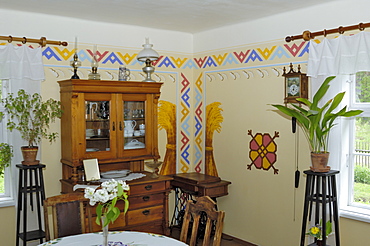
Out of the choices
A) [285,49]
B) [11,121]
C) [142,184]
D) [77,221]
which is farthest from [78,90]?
[285,49]

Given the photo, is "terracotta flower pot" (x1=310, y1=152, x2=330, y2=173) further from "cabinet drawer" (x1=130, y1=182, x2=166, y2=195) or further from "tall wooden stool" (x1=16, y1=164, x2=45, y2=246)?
"tall wooden stool" (x1=16, y1=164, x2=45, y2=246)

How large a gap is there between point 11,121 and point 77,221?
162 cm

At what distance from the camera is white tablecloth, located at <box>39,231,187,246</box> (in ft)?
8.92

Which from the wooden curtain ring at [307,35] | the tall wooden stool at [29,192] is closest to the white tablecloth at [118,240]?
→ the tall wooden stool at [29,192]

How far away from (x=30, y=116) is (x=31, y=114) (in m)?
0.11

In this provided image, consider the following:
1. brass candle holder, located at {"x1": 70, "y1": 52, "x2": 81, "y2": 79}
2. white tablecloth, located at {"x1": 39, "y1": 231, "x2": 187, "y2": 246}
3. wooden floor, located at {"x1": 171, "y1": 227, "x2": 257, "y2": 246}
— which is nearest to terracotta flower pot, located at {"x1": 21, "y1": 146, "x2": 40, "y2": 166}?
brass candle holder, located at {"x1": 70, "y1": 52, "x2": 81, "y2": 79}

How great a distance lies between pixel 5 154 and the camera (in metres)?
3.92

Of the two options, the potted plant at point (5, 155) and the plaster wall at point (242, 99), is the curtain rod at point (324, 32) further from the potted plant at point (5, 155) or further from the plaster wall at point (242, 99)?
the potted plant at point (5, 155)

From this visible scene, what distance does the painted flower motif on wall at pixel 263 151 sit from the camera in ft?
14.4

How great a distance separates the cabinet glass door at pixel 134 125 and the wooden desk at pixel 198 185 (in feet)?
2.22

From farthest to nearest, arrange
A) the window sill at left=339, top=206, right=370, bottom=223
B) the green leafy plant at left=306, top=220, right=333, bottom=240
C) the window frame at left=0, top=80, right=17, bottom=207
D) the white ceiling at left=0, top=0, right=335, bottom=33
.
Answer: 1. the window frame at left=0, top=80, right=17, bottom=207
2. the white ceiling at left=0, top=0, right=335, bottom=33
3. the window sill at left=339, top=206, right=370, bottom=223
4. the green leafy plant at left=306, top=220, right=333, bottom=240

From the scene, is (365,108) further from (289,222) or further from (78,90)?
(78,90)

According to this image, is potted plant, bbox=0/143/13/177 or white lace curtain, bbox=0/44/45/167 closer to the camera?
potted plant, bbox=0/143/13/177

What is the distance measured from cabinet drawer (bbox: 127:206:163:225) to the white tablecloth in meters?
1.34
